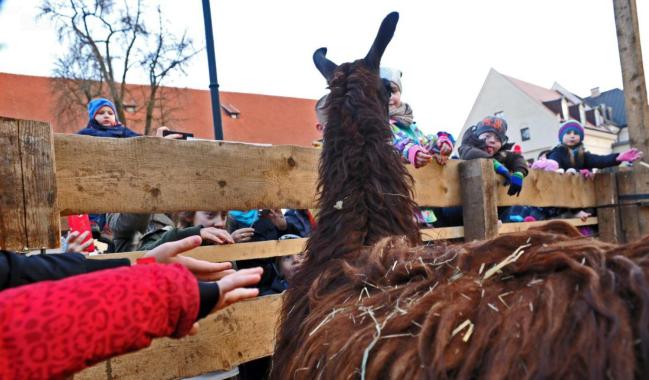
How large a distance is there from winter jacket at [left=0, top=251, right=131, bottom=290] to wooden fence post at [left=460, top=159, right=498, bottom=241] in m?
2.64

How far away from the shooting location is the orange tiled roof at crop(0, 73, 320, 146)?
3253 cm

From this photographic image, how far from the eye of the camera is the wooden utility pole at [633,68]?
5.44 meters

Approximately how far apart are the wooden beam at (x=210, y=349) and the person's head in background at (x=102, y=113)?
2219 millimetres

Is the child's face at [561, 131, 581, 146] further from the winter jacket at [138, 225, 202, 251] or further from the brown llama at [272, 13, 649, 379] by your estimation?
the winter jacket at [138, 225, 202, 251]

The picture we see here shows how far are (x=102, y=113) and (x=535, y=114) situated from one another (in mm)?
43212

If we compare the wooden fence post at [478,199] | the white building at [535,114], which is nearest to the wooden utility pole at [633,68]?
the wooden fence post at [478,199]

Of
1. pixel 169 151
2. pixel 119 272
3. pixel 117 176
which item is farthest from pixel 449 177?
pixel 119 272

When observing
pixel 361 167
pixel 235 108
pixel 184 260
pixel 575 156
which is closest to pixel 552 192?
pixel 575 156

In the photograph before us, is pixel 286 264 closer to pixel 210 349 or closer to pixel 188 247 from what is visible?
pixel 210 349

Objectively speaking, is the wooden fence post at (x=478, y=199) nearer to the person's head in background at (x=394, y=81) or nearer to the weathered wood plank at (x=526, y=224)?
A: the weathered wood plank at (x=526, y=224)

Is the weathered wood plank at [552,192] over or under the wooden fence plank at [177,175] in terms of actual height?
under

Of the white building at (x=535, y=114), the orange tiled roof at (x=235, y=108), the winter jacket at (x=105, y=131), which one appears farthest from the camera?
the white building at (x=535, y=114)

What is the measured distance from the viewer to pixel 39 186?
1834 mm

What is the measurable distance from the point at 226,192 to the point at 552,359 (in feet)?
5.72
